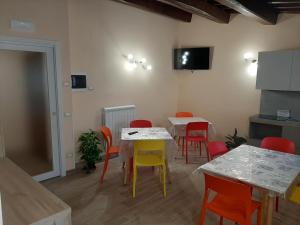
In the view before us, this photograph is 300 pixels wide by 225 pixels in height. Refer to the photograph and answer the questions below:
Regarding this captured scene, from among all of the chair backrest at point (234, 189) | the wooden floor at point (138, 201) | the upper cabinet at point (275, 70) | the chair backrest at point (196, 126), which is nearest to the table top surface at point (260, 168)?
the chair backrest at point (234, 189)

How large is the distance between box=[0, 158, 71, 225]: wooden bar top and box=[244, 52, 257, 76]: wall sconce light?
4356 millimetres

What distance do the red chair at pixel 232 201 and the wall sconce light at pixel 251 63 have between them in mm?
3382

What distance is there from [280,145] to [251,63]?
94.6 inches

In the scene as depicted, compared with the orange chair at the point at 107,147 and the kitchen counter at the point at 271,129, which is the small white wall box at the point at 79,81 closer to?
the orange chair at the point at 107,147

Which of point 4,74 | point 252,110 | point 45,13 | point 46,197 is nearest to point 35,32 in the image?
point 45,13

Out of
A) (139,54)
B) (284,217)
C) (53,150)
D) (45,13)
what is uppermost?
(45,13)

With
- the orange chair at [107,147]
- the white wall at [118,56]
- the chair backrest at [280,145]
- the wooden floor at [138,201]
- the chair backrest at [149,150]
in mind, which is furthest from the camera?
the white wall at [118,56]

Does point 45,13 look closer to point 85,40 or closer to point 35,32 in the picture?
point 35,32

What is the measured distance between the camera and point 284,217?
9.13 feet

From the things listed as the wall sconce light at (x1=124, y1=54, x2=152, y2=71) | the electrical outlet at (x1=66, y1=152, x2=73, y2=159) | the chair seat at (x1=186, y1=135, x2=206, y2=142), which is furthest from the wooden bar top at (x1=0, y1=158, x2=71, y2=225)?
the wall sconce light at (x1=124, y1=54, x2=152, y2=71)

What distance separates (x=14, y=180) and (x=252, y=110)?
4407 millimetres

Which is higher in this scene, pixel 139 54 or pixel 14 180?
pixel 139 54

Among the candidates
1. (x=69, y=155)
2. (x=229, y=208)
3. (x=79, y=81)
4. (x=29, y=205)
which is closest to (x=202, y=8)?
(x=79, y=81)

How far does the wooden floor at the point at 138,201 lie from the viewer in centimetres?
274
